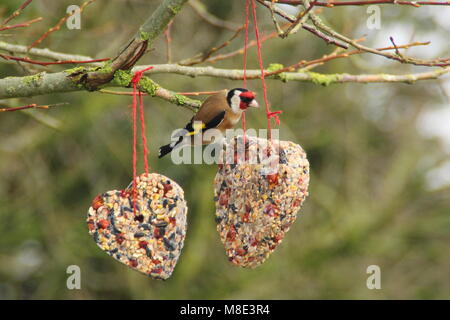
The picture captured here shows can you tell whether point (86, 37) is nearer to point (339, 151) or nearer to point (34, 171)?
point (34, 171)

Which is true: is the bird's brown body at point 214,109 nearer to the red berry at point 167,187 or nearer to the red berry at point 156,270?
the red berry at point 167,187

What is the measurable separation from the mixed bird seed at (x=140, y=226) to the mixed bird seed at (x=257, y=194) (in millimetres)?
279

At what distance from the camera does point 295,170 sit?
246 centimetres

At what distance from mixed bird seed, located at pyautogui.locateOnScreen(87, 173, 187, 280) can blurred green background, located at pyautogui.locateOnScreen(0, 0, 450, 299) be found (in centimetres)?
370

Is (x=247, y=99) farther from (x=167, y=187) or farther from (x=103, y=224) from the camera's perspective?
(x=103, y=224)

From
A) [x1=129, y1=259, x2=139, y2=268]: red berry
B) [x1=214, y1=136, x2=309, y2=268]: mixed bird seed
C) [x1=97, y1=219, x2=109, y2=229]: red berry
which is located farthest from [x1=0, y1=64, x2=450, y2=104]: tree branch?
[x1=129, y1=259, x2=139, y2=268]: red berry

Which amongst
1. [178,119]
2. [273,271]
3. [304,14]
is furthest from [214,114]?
[273,271]

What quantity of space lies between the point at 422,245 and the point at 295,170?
666 cm

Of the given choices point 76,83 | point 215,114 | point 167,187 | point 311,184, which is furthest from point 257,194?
point 311,184

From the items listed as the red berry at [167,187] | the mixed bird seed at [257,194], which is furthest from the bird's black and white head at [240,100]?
the red berry at [167,187]

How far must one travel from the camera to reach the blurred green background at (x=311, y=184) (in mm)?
6656

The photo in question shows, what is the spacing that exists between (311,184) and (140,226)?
5.95m

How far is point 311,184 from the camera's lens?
8.09 metres

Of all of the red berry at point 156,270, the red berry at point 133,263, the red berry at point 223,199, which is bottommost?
the red berry at point 156,270
